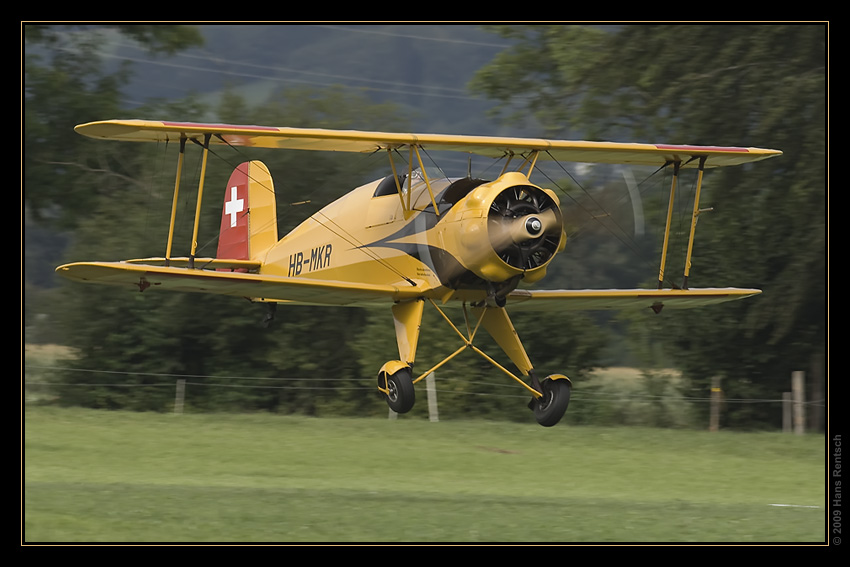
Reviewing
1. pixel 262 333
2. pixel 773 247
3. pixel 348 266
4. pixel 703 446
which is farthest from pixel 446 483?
pixel 262 333

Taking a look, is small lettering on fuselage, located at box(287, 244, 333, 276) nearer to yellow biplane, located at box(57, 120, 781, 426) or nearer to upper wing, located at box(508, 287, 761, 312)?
yellow biplane, located at box(57, 120, 781, 426)

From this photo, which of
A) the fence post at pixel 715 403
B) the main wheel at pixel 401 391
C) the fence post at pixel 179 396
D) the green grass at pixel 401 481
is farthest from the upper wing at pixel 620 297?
the fence post at pixel 179 396

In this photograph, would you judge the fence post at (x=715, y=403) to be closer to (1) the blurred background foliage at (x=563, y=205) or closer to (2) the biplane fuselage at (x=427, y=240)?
(1) the blurred background foliage at (x=563, y=205)

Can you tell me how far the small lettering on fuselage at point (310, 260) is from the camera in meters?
15.1

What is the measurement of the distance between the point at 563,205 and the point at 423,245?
5779mm

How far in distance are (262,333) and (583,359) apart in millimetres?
8131

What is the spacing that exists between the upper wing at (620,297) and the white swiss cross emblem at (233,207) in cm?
528

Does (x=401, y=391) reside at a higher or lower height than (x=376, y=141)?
lower

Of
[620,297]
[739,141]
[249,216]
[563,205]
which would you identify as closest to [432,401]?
[563,205]

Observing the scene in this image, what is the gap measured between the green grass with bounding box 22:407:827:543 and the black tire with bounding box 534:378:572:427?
99cm

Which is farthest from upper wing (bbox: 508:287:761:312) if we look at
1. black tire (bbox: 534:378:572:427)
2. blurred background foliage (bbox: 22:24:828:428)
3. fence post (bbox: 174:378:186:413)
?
fence post (bbox: 174:378:186:413)

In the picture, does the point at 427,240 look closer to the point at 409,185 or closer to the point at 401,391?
the point at 409,185

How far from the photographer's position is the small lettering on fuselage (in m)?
15.1

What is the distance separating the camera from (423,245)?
13391 millimetres
